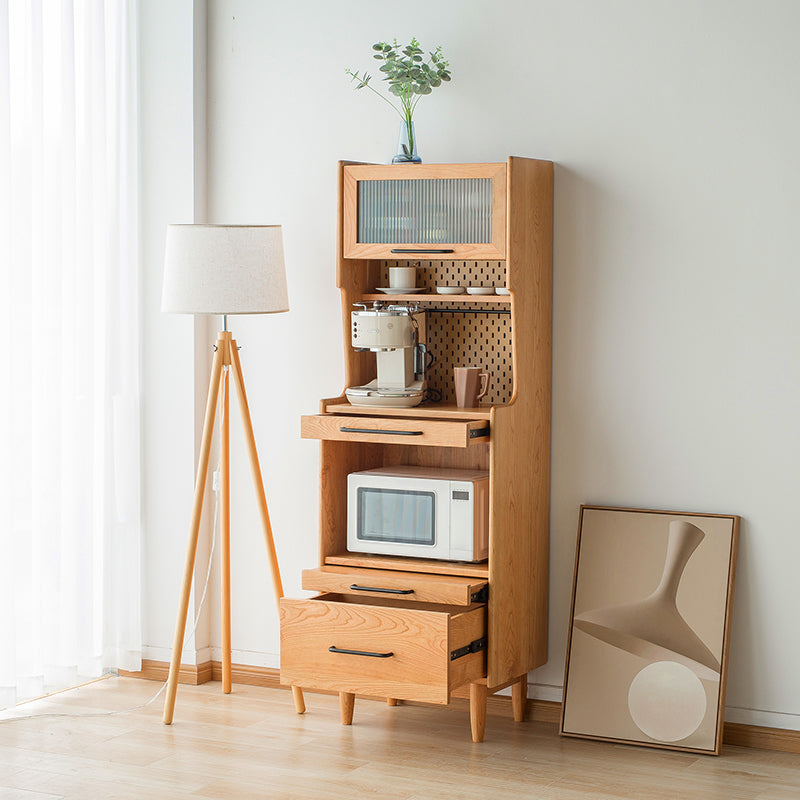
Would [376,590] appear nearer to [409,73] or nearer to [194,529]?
[194,529]

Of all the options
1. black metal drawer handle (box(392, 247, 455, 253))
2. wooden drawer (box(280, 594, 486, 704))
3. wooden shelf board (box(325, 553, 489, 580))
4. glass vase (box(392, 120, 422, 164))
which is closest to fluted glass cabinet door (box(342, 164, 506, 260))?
black metal drawer handle (box(392, 247, 455, 253))

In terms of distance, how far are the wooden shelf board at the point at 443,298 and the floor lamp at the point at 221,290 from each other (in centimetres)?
30

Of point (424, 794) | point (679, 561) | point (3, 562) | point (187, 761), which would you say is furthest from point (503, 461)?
point (3, 562)

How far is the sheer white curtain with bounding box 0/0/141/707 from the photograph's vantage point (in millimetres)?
3721

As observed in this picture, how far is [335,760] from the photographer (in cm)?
336

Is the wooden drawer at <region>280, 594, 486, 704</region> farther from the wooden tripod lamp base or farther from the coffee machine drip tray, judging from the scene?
the coffee machine drip tray

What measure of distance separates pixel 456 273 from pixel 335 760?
1.52 meters

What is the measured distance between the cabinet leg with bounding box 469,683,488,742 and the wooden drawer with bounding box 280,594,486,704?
0.08 meters

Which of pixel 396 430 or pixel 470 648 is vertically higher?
pixel 396 430

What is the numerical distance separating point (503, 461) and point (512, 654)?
0.58 metres

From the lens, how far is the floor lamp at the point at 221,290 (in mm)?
3643

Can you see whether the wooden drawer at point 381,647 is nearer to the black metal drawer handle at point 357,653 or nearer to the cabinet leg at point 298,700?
the black metal drawer handle at point 357,653

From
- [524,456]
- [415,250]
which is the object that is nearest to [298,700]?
[524,456]

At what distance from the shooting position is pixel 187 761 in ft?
11.0
